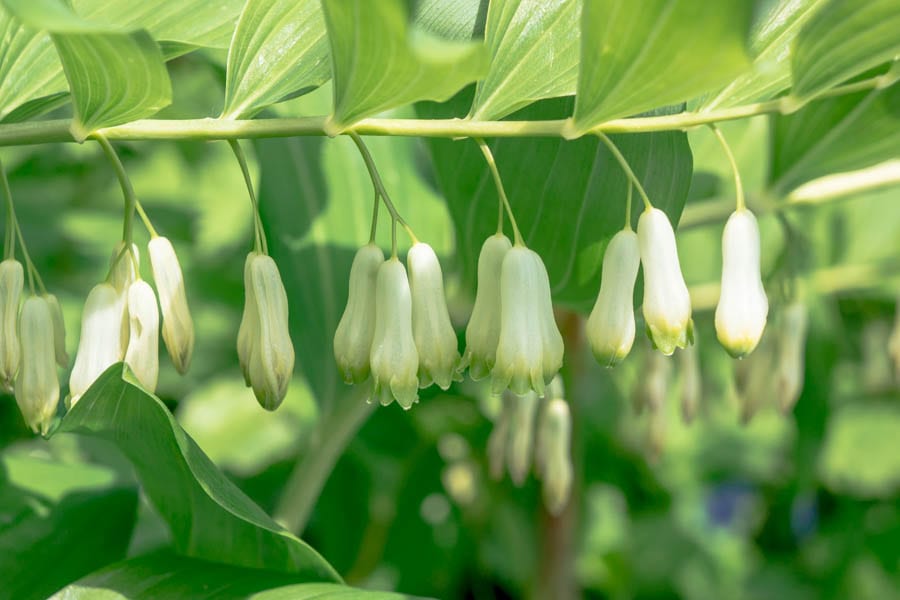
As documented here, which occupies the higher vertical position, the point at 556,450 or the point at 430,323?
the point at 430,323

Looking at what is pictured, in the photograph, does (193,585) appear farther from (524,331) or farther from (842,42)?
(842,42)

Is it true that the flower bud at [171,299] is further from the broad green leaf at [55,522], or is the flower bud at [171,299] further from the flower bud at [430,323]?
the broad green leaf at [55,522]

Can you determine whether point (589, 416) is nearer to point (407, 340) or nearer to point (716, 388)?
Answer: point (716, 388)

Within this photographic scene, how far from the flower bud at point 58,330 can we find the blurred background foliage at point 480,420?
0.34 meters

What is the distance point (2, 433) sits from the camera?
2131 mm

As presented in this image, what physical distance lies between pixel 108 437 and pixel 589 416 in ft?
5.17

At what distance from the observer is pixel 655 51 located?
26.2 inches

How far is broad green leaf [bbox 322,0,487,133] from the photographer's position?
0.60 metres

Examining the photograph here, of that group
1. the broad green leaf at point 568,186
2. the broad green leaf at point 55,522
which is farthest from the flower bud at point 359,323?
the broad green leaf at point 55,522

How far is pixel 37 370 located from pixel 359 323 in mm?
275

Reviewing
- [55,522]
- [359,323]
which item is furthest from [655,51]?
[55,522]

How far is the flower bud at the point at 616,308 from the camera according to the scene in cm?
81

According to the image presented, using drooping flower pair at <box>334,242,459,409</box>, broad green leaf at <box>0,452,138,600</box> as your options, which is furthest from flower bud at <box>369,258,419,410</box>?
broad green leaf at <box>0,452,138,600</box>

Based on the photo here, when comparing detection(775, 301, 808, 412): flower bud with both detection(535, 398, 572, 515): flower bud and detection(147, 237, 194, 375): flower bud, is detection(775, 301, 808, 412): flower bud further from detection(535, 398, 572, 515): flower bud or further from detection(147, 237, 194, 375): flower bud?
detection(147, 237, 194, 375): flower bud
